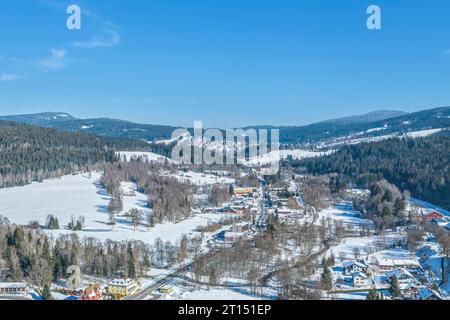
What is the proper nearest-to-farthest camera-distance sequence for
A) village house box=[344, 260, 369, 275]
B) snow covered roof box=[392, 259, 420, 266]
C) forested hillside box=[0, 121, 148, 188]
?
village house box=[344, 260, 369, 275], snow covered roof box=[392, 259, 420, 266], forested hillside box=[0, 121, 148, 188]

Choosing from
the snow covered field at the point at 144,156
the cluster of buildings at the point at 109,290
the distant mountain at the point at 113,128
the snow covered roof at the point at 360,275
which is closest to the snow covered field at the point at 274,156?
the snow covered field at the point at 144,156

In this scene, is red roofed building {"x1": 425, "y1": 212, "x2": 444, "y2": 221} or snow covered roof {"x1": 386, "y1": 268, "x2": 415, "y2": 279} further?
red roofed building {"x1": 425, "y1": 212, "x2": 444, "y2": 221}

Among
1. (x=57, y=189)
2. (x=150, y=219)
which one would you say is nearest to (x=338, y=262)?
(x=150, y=219)

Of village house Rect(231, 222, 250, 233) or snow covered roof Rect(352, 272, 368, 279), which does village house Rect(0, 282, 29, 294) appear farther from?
village house Rect(231, 222, 250, 233)

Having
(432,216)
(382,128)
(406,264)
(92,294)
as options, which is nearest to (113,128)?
(382,128)

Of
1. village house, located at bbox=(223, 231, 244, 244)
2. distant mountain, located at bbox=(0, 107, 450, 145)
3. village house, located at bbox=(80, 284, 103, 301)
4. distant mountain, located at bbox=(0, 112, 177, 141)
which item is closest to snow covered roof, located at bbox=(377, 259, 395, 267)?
village house, located at bbox=(223, 231, 244, 244)

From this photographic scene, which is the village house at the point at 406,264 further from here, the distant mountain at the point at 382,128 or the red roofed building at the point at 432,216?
the distant mountain at the point at 382,128
